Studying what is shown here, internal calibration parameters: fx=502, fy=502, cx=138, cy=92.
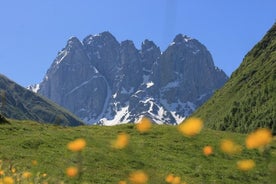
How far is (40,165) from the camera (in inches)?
986

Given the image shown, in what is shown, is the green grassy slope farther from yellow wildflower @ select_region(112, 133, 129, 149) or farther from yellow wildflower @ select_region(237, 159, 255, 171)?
yellow wildflower @ select_region(237, 159, 255, 171)

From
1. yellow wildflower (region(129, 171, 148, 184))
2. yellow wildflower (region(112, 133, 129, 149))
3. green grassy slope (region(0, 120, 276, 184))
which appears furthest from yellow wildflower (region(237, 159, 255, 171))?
green grassy slope (region(0, 120, 276, 184))

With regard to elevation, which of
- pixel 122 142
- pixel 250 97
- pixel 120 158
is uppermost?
pixel 250 97

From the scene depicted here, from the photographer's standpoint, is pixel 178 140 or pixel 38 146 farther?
pixel 178 140

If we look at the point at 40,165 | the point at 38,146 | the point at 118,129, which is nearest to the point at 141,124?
the point at 40,165

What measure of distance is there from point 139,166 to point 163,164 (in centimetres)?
227

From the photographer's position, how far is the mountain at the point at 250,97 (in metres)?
107

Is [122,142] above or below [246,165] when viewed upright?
above

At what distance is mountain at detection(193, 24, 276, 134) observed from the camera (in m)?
107

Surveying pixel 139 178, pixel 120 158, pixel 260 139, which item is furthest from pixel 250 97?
pixel 260 139

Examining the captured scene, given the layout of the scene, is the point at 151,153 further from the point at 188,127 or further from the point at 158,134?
the point at 188,127

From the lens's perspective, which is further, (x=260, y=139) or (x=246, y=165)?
(x=246, y=165)

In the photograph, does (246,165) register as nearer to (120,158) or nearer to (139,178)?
(139,178)

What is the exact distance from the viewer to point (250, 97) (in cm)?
11919
